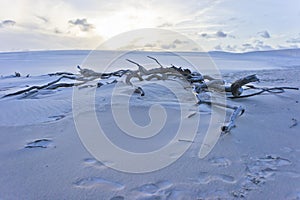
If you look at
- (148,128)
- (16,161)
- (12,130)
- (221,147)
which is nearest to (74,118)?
(12,130)

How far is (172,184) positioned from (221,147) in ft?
A: 2.73

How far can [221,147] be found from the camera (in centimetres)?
280

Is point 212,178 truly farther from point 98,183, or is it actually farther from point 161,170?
point 98,183

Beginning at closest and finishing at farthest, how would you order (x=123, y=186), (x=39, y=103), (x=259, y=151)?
(x=123, y=186), (x=259, y=151), (x=39, y=103)

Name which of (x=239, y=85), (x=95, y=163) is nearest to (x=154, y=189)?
(x=95, y=163)

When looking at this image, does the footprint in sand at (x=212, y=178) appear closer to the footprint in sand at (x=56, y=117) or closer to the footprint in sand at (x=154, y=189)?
the footprint in sand at (x=154, y=189)

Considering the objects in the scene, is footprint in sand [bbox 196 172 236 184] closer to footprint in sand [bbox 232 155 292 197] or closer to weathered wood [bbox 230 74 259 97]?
footprint in sand [bbox 232 155 292 197]

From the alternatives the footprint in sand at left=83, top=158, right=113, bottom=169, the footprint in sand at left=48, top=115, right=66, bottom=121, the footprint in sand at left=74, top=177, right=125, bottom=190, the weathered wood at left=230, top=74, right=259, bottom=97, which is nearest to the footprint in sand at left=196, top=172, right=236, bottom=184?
the footprint in sand at left=74, top=177, right=125, bottom=190

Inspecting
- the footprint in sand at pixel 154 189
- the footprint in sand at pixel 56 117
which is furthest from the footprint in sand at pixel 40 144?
the footprint in sand at pixel 154 189

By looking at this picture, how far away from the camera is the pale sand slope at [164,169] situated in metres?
2.05

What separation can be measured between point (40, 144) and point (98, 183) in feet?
3.42

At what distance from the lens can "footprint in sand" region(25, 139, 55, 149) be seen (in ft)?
9.38

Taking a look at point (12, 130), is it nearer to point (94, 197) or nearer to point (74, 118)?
point (74, 118)

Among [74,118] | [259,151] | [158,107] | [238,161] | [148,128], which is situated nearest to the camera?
[238,161]
